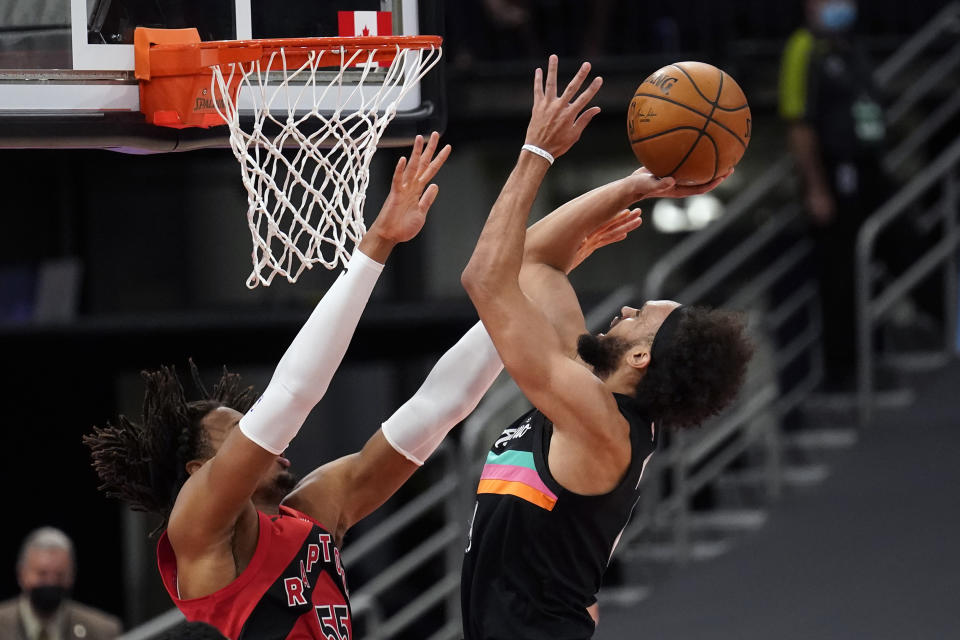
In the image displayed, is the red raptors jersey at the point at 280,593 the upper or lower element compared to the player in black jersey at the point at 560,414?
lower

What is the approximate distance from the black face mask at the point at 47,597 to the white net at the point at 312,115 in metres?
2.54

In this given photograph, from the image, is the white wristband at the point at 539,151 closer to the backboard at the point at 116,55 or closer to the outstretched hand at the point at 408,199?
the outstretched hand at the point at 408,199

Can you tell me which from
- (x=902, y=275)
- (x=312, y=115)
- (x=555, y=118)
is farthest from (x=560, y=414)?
(x=902, y=275)

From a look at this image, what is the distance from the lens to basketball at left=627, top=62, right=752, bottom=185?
11.0 feet

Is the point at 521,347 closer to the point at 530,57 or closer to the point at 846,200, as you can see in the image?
the point at 846,200

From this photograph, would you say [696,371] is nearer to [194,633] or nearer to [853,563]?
[194,633]

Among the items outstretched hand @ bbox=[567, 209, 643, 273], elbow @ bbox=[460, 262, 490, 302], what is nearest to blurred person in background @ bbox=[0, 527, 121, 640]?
outstretched hand @ bbox=[567, 209, 643, 273]

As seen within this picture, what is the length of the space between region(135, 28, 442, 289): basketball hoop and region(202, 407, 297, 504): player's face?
0.41 meters

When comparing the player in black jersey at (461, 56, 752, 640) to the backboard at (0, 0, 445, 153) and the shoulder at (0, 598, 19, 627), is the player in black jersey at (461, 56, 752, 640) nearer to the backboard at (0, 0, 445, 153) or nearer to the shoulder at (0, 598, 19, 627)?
the backboard at (0, 0, 445, 153)

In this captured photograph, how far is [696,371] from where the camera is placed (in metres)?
3.05

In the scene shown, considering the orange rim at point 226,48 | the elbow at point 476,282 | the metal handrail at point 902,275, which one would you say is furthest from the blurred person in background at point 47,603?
the metal handrail at point 902,275

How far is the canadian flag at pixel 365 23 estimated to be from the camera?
12.5ft

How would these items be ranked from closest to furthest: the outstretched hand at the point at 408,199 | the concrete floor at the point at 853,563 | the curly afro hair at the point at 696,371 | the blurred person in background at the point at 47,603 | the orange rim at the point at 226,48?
the curly afro hair at the point at 696,371, the outstretched hand at the point at 408,199, the orange rim at the point at 226,48, the blurred person in background at the point at 47,603, the concrete floor at the point at 853,563

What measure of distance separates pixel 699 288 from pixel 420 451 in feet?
13.4
